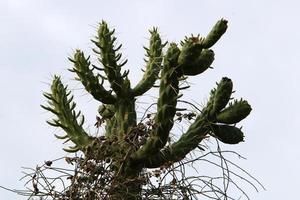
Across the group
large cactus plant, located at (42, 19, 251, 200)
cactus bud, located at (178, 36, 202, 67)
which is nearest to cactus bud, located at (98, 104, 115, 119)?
large cactus plant, located at (42, 19, 251, 200)

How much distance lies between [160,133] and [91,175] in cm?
40

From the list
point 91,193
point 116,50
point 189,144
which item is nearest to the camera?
point 91,193

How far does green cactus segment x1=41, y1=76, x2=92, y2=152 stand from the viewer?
458 cm

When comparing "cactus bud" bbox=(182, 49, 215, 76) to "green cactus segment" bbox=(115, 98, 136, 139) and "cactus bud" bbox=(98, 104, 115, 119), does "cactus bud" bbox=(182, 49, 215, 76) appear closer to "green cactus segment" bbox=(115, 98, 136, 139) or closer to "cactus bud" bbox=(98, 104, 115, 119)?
"green cactus segment" bbox=(115, 98, 136, 139)

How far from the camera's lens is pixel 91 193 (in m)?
4.12

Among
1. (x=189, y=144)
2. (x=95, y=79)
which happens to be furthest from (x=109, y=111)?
(x=189, y=144)

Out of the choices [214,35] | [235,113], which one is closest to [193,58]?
[214,35]

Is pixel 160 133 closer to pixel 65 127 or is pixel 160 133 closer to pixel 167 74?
pixel 167 74

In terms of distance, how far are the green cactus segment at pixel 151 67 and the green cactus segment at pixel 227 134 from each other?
505mm

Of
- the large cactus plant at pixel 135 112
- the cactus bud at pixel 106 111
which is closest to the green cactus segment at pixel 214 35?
the large cactus plant at pixel 135 112

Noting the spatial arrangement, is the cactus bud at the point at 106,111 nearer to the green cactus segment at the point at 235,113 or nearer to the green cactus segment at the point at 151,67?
the green cactus segment at the point at 151,67

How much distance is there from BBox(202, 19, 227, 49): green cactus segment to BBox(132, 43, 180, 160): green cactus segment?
5.6 inches

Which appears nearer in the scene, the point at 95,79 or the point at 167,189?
the point at 167,189

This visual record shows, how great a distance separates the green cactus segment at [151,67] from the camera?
15.6 ft
